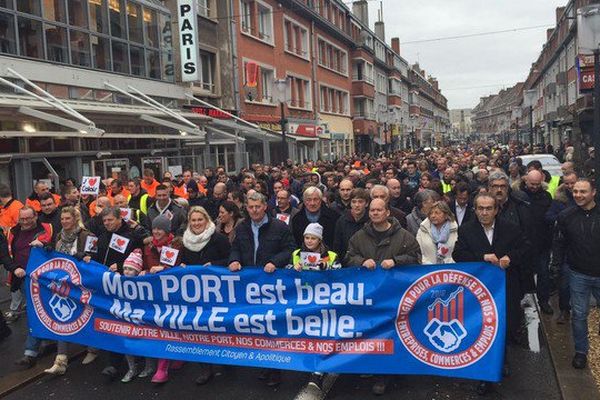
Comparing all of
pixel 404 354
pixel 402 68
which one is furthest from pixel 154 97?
pixel 402 68

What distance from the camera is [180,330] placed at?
5.60 m

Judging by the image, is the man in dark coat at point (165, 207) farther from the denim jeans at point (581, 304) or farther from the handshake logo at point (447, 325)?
the denim jeans at point (581, 304)

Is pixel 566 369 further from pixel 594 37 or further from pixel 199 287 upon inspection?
pixel 594 37

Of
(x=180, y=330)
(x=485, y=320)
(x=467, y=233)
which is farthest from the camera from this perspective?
(x=180, y=330)

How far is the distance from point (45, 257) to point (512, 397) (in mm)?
5023

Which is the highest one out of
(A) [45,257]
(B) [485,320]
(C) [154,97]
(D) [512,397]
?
(C) [154,97]

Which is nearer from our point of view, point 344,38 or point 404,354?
point 404,354

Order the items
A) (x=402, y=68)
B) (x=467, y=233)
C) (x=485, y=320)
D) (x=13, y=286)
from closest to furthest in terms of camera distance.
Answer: (x=485, y=320) < (x=467, y=233) < (x=13, y=286) < (x=402, y=68)

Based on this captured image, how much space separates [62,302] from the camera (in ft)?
20.2

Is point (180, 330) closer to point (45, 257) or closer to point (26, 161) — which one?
point (45, 257)

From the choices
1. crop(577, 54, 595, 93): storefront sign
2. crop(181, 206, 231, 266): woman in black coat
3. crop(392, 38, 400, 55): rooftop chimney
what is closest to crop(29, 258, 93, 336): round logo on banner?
crop(181, 206, 231, 266): woman in black coat

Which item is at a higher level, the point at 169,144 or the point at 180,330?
the point at 169,144

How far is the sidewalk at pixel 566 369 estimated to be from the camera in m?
4.90

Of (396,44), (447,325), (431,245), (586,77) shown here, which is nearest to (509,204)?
(431,245)
